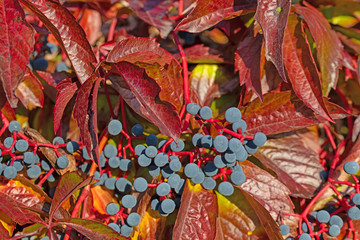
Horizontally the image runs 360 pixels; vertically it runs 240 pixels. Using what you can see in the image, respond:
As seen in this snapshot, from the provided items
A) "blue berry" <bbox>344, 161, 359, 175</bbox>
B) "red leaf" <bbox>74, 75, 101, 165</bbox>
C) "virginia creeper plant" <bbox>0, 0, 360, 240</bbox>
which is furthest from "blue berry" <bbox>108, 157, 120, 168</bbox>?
"blue berry" <bbox>344, 161, 359, 175</bbox>

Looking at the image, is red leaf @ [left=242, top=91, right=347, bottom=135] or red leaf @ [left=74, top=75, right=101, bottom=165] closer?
red leaf @ [left=74, top=75, right=101, bottom=165]

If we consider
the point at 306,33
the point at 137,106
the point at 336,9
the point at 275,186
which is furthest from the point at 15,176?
the point at 336,9

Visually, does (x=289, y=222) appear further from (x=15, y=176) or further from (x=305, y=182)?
(x=15, y=176)

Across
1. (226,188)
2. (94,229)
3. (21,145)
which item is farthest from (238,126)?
(21,145)

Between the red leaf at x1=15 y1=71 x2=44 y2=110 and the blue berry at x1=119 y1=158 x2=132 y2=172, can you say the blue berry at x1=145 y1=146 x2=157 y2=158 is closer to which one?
the blue berry at x1=119 y1=158 x2=132 y2=172

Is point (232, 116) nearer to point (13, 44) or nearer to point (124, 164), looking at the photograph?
point (124, 164)

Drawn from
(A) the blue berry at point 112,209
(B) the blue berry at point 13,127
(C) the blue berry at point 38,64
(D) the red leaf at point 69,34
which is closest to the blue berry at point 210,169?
(A) the blue berry at point 112,209
